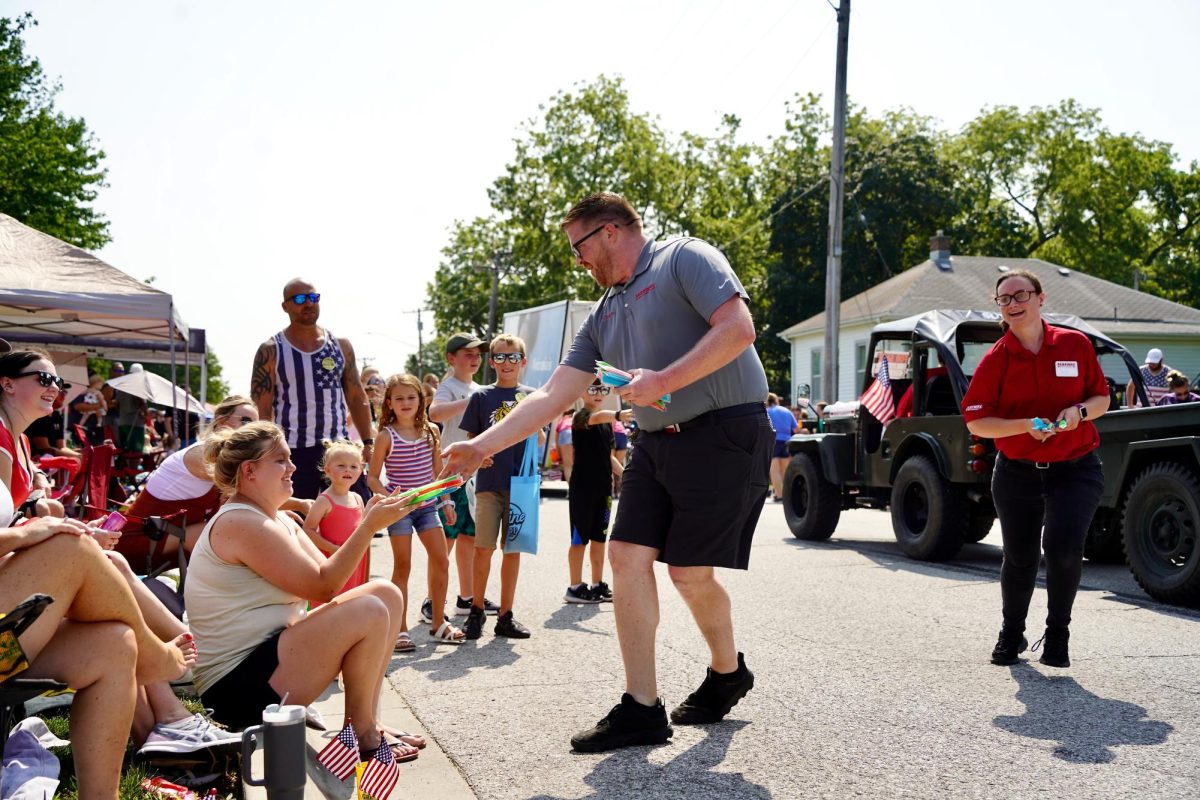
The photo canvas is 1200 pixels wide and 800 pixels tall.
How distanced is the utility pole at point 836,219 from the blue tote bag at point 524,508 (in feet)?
58.1

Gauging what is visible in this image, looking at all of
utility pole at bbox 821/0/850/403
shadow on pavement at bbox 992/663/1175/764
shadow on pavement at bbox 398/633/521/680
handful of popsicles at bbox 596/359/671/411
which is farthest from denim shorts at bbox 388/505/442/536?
utility pole at bbox 821/0/850/403

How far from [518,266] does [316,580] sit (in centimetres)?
4992

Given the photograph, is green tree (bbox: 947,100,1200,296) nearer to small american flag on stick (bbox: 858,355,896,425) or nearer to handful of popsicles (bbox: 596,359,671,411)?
small american flag on stick (bbox: 858,355,896,425)

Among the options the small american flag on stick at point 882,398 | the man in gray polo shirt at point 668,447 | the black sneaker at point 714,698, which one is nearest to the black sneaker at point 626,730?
the man in gray polo shirt at point 668,447

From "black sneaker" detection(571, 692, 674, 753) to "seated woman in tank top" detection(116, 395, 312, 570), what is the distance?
2.37m

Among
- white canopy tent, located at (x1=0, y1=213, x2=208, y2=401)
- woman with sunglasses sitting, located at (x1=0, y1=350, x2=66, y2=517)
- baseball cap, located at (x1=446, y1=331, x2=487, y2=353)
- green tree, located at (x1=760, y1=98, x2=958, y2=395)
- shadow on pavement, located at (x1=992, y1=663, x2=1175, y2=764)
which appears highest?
green tree, located at (x1=760, y1=98, x2=958, y2=395)

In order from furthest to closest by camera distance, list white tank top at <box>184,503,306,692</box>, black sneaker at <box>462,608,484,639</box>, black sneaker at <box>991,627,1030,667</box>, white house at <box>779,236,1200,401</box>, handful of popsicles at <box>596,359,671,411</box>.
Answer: white house at <box>779,236,1200,401</box>, black sneaker at <box>462,608,484,639</box>, black sneaker at <box>991,627,1030,667</box>, handful of popsicles at <box>596,359,671,411</box>, white tank top at <box>184,503,306,692</box>

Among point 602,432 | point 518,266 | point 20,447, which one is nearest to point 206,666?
point 20,447

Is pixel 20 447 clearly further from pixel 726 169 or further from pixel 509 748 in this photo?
pixel 726 169

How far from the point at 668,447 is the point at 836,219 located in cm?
2182

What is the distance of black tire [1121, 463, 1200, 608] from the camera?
24.6ft

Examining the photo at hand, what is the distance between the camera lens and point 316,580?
12.6ft

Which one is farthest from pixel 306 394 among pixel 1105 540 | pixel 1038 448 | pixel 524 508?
pixel 1105 540

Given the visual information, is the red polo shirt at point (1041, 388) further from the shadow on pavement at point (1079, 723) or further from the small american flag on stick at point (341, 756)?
the small american flag on stick at point (341, 756)
